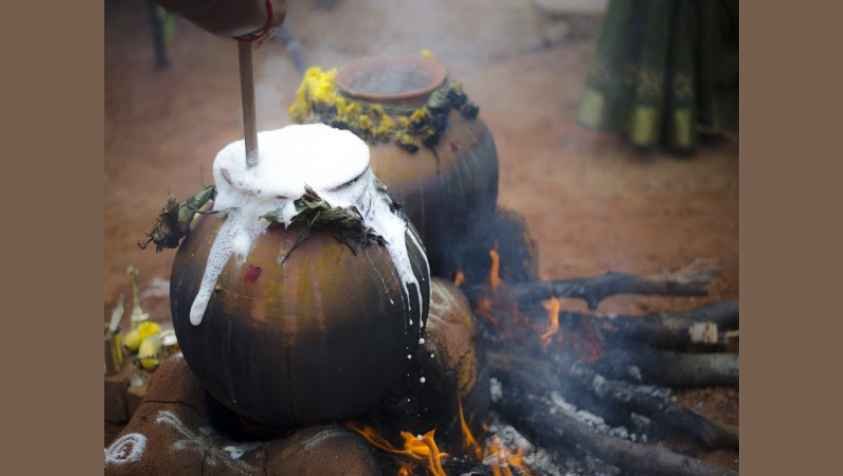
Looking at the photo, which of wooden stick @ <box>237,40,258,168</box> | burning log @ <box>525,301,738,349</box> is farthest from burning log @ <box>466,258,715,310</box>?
wooden stick @ <box>237,40,258,168</box>

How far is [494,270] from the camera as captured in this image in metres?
5.59

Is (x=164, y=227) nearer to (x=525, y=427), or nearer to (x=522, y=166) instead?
(x=525, y=427)

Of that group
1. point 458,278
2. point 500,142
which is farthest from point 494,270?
point 500,142

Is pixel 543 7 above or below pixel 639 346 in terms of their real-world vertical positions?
above

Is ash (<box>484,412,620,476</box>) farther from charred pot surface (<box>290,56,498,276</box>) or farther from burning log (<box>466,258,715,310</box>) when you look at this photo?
charred pot surface (<box>290,56,498,276</box>)

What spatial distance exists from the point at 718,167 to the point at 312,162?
5294 mm

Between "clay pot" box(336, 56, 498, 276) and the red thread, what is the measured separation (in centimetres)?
153

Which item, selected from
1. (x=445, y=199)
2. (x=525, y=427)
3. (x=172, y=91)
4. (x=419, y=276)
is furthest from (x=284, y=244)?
(x=172, y=91)

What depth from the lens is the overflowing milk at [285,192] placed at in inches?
146

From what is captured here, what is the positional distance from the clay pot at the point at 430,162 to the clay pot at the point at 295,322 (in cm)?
117

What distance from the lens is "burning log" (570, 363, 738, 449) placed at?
16.0ft

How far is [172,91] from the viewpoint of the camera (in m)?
9.77

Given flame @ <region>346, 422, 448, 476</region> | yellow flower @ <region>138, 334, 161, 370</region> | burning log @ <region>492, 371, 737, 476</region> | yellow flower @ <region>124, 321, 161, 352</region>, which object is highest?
yellow flower @ <region>124, 321, 161, 352</region>

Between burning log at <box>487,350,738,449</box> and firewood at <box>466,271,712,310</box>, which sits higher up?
firewood at <box>466,271,712,310</box>
